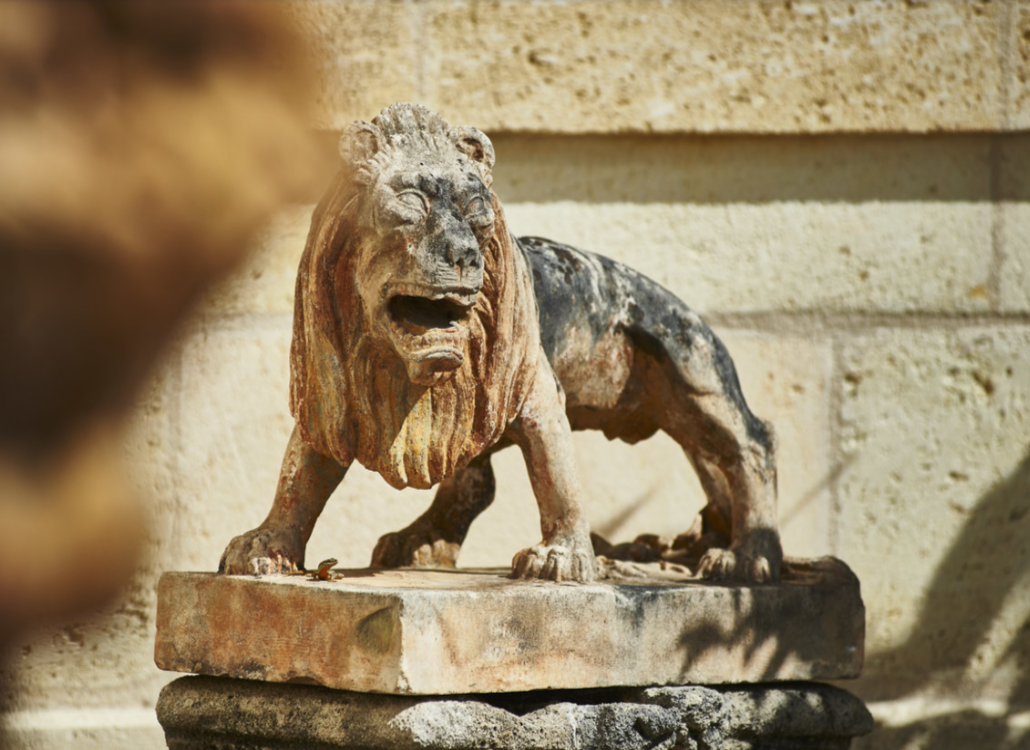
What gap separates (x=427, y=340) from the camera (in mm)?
2543

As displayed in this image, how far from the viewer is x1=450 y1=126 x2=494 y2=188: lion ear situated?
8.78 ft

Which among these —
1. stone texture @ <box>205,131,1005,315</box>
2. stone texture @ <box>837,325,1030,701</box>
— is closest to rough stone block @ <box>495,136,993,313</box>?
stone texture @ <box>205,131,1005,315</box>

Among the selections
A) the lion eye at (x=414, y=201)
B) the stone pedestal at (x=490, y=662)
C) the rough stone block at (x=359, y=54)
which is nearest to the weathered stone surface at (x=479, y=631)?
the stone pedestal at (x=490, y=662)

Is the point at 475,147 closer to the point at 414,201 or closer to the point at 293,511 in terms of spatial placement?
the point at 414,201

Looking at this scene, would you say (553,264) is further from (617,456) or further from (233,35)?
(233,35)

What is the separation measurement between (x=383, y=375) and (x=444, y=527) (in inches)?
24.6

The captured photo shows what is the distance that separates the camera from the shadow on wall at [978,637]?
4.00 meters

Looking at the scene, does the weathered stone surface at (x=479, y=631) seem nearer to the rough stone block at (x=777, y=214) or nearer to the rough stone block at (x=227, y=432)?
the rough stone block at (x=227, y=432)

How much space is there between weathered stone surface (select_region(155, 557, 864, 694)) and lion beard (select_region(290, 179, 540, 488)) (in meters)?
0.23

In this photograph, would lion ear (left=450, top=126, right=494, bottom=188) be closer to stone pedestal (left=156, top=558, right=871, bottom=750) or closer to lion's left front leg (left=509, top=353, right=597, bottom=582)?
lion's left front leg (left=509, top=353, right=597, bottom=582)

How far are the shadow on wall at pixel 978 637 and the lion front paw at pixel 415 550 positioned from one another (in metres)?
1.39

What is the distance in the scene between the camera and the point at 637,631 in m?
2.69

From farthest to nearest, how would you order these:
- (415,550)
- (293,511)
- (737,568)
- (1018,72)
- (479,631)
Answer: (1018,72) < (415,550) < (737,568) < (293,511) < (479,631)

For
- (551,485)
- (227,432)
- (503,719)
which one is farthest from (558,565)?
(227,432)
